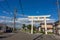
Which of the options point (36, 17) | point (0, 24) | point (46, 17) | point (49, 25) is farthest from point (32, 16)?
point (0, 24)

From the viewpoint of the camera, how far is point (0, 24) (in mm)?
82875

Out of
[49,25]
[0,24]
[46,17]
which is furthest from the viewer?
[0,24]

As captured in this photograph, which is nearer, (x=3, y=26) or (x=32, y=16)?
(x=32, y=16)

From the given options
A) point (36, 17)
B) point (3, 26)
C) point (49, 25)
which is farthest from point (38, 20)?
point (3, 26)

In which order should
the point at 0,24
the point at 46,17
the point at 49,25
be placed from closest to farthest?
the point at 46,17, the point at 49,25, the point at 0,24

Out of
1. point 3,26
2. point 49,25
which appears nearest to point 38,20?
point 49,25

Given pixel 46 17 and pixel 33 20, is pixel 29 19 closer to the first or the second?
pixel 33 20

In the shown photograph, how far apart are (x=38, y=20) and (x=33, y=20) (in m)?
2.06

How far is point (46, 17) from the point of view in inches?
1726

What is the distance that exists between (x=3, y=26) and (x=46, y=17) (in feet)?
135

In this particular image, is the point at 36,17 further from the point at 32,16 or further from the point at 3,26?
the point at 3,26

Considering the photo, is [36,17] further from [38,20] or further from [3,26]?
[3,26]

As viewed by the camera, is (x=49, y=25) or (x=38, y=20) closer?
(x=38, y=20)

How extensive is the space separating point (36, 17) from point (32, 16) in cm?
135
